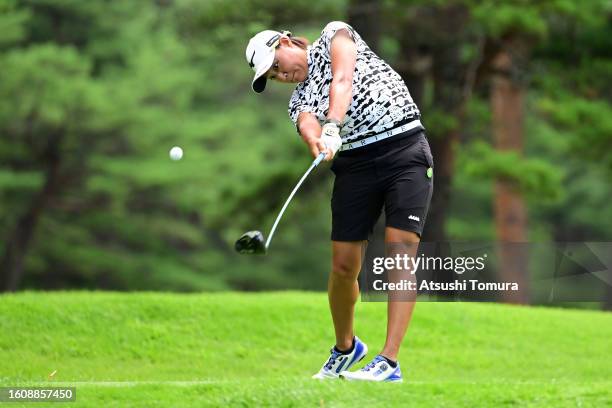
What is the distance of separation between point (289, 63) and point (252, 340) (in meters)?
3.30

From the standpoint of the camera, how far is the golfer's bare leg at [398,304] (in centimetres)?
577

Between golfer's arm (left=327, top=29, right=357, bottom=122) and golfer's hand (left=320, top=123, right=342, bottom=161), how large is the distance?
0.05 meters

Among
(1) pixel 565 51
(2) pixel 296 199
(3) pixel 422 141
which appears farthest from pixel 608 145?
(3) pixel 422 141

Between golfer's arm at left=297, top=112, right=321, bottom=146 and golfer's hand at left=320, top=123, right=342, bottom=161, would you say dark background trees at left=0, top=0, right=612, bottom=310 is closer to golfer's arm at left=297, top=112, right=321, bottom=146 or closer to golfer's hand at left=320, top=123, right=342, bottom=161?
golfer's arm at left=297, top=112, right=321, bottom=146

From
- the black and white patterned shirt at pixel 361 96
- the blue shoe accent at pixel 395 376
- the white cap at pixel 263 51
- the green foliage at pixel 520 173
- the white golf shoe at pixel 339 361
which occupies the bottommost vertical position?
the green foliage at pixel 520 173

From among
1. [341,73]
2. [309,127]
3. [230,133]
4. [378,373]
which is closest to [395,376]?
[378,373]

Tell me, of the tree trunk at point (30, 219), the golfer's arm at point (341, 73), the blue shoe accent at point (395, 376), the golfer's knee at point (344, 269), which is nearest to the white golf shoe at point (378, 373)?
the blue shoe accent at point (395, 376)

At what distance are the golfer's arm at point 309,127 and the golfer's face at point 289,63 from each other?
22cm

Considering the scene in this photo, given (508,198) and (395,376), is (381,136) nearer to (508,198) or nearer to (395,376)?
(395,376)

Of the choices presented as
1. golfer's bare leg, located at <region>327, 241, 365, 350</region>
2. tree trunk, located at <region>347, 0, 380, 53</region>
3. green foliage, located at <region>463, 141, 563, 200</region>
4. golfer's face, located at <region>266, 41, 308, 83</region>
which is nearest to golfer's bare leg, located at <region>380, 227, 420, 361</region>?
golfer's bare leg, located at <region>327, 241, 365, 350</region>

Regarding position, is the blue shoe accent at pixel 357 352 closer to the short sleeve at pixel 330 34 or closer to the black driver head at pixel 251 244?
the black driver head at pixel 251 244

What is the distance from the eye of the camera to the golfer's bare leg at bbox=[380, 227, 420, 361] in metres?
5.77

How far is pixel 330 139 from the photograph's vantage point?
18.1 feet

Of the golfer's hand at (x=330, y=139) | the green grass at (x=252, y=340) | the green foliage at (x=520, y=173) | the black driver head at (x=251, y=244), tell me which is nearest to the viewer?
the golfer's hand at (x=330, y=139)
